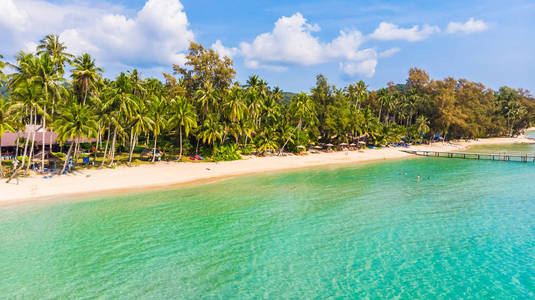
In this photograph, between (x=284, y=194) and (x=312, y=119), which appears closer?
(x=284, y=194)

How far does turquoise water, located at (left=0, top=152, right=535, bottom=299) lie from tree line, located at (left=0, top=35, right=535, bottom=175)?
41.1ft

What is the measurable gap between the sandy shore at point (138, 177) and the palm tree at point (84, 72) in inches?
434

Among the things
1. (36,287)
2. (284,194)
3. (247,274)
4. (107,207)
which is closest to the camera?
(36,287)

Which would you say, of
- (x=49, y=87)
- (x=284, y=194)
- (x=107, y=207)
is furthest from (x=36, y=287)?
(x=49, y=87)

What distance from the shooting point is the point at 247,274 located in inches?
637

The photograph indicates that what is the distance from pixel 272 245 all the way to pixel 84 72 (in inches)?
1223

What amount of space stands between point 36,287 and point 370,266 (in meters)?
18.1

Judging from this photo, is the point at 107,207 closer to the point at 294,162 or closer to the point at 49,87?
the point at 49,87

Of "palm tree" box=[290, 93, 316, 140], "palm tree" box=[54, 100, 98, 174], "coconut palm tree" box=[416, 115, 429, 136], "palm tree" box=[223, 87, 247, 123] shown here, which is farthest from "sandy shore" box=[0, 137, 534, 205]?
"coconut palm tree" box=[416, 115, 429, 136]

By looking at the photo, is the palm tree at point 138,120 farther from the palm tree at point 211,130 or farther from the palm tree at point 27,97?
the palm tree at point 211,130

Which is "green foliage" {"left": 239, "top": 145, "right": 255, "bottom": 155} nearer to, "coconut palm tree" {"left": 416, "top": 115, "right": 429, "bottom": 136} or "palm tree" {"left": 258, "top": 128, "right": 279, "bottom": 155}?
"palm tree" {"left": 258, "top": 128, "right": 279, "bottom": 155}

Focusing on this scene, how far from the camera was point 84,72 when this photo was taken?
3447 cm

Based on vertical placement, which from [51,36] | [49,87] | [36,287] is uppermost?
[51,36]

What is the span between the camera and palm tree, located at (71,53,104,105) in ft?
114
